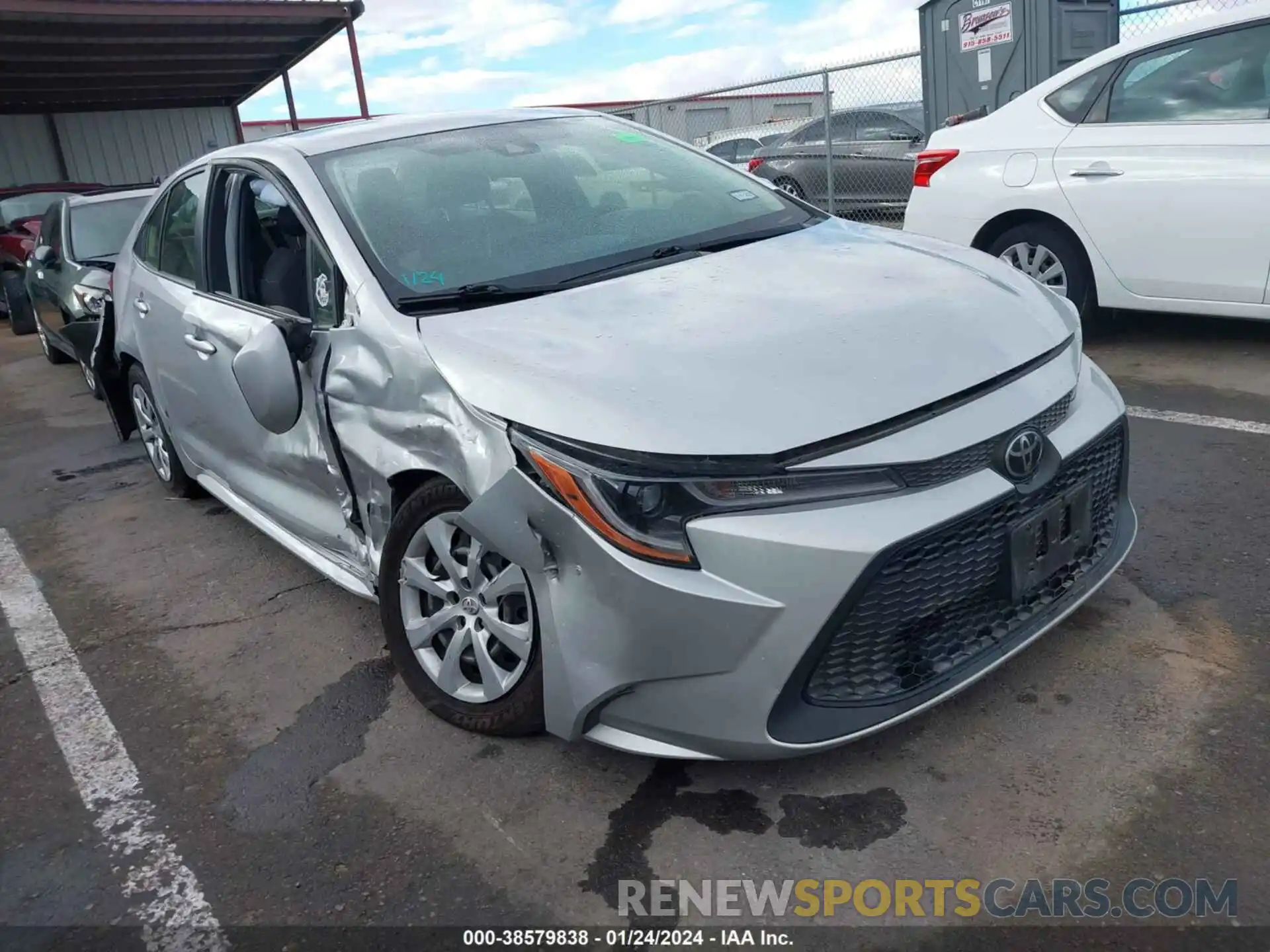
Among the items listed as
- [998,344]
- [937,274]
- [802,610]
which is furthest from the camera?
[937,274]

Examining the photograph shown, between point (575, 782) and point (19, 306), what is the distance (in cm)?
980

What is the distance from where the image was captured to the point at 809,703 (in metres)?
2.21

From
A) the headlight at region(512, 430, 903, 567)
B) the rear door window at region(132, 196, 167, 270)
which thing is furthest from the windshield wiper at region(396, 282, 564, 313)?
the rear door window at region(132, 196, 167, 270)

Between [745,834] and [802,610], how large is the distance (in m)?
0.56

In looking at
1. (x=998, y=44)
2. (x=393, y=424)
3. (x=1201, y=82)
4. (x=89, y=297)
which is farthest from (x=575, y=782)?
(x=998, y=44)

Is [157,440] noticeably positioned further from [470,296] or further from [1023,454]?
[1023,454]

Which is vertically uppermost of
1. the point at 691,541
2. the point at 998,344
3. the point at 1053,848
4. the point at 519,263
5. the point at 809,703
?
the point at 519,263

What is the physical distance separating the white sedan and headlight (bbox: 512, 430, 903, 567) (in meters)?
3.51

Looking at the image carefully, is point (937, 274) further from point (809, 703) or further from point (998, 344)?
point (809, 703)

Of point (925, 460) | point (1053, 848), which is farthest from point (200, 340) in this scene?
point (1053, 848)

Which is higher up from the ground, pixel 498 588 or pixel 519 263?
pixel 519 263

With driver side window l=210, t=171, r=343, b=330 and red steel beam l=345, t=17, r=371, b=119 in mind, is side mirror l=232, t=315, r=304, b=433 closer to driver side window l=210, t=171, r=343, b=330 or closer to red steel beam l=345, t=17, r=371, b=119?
driver side window l=210, t=171, r=343, b=330

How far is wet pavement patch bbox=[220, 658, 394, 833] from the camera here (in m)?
2.56

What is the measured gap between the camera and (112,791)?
8.94ft
